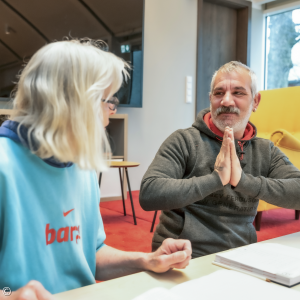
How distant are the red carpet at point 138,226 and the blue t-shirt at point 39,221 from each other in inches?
63.4

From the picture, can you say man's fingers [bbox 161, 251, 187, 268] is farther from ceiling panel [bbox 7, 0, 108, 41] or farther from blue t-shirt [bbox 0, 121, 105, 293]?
ceiling panel [bbox 7, 0, 108, 41]

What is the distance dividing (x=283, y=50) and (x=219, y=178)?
15.5 ft

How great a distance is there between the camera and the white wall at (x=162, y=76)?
4.21m

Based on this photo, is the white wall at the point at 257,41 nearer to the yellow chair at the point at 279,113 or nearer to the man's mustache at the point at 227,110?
the yellow chair at the point at 279,113

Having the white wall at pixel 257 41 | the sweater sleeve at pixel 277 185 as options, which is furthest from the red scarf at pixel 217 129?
the white wall at pixel 257 41

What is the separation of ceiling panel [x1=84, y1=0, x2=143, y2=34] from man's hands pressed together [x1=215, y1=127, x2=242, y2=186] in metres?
2.85

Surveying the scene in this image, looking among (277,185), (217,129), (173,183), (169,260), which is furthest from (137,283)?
(217,129)

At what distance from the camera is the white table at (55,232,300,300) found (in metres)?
0.58

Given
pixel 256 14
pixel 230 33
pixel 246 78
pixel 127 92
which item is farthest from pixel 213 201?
pixel 256 14

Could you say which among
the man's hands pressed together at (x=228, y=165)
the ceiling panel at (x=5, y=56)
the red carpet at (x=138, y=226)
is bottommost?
the red carpet at (x=138, y=226)

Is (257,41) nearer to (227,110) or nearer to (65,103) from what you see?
(227,110)

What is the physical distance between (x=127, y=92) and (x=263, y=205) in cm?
198

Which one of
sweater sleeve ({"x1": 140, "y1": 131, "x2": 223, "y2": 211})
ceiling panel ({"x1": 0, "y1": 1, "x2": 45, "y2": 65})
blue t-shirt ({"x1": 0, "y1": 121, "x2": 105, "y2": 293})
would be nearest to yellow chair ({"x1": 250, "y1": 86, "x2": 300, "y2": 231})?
sweater sleeve ({"x1": 140, "y1": 131, "x2": 223, "y2": 211})

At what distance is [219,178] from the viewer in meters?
1.15
